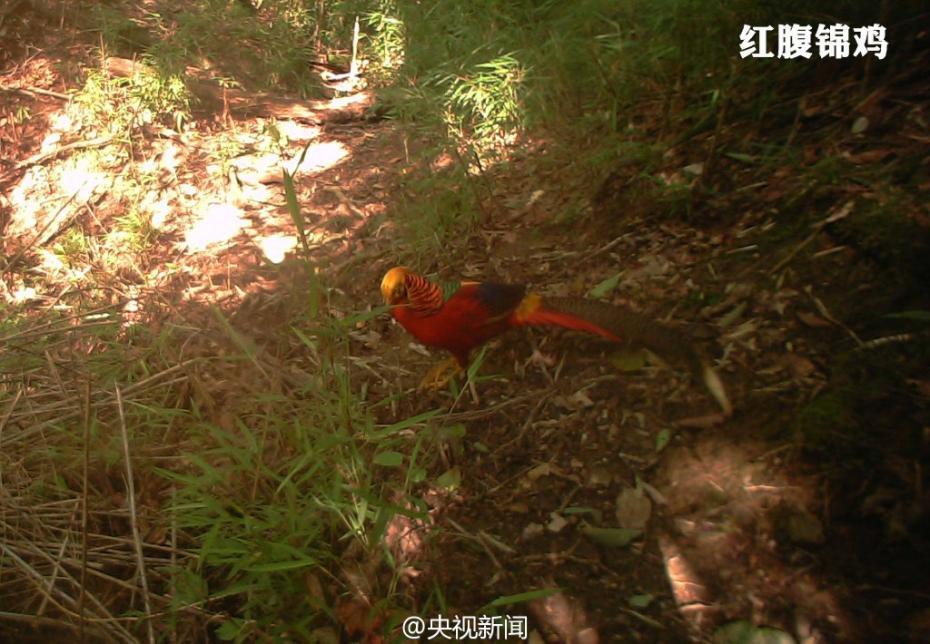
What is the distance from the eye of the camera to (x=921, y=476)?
125cm

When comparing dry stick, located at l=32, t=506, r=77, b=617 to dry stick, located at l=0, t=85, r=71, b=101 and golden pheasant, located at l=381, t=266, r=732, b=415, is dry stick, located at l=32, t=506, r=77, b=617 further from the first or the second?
dry stick, located at l=0, t=85, r=71, b=101

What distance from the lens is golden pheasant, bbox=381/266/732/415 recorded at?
1743 millimetres

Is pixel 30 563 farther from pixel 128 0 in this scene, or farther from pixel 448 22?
pixel 128 0

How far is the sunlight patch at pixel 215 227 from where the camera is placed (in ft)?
11.2

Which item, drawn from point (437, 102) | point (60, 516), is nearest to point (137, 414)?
point (60, 516)

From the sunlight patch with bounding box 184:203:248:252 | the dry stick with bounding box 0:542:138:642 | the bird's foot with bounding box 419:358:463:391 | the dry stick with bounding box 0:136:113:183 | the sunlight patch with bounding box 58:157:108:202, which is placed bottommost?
the dry stick with bounding box 0:542:138:642

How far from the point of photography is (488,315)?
1.87 m

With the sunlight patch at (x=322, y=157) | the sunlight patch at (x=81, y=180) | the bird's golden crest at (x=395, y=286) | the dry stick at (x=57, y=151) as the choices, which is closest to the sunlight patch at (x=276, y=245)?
the sunlight patch at (x=322, y=157)

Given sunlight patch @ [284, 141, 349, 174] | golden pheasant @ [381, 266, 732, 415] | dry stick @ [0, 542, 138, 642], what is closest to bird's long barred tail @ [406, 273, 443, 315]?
golden pheasant @ [381, 266, 732, 415]

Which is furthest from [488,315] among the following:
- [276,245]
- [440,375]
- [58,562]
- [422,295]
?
[276,245]

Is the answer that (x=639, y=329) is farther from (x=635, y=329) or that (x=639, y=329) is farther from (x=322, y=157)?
(x=322, y=157)

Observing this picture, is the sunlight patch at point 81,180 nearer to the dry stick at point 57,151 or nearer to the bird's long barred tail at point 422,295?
the dry stick at point 57,151

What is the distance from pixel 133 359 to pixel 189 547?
851 millimetres

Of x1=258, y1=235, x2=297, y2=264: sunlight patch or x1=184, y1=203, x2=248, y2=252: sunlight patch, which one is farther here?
x1=184, y1=203, x2=248, y2=252: sunlight patch
